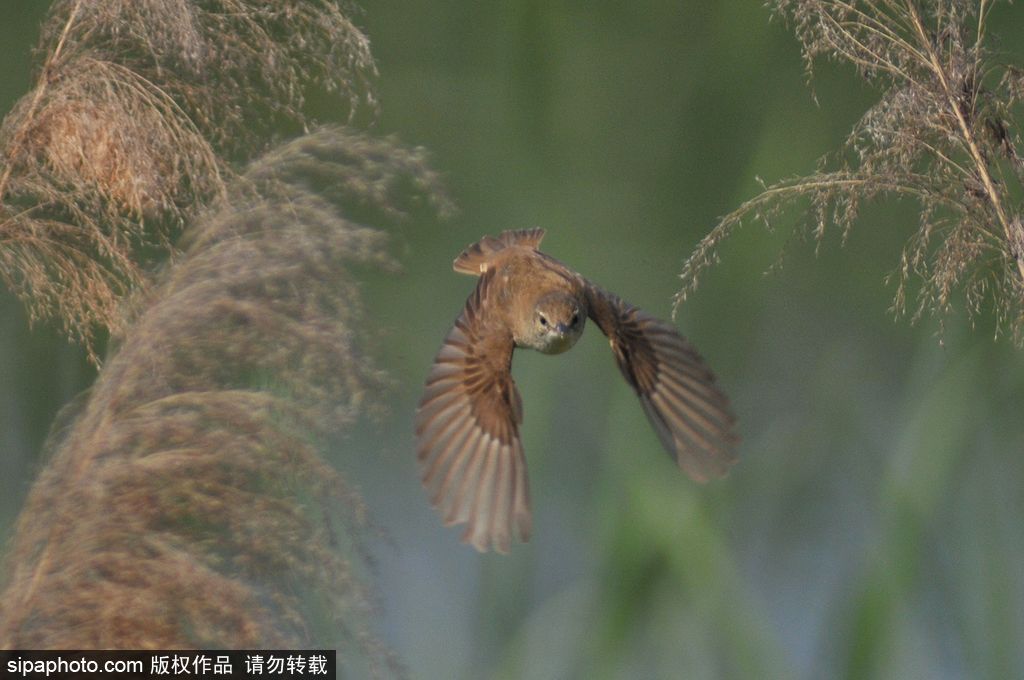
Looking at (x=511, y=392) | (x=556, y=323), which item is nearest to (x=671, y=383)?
(x=511, y=392)

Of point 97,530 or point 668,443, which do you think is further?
point 668,443

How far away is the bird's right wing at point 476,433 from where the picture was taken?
2.53 m

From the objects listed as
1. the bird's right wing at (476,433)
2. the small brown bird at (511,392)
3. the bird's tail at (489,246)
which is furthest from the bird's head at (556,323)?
the bird's tail at (489,246)

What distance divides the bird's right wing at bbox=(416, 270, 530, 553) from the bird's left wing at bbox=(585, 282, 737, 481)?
0.79 ft

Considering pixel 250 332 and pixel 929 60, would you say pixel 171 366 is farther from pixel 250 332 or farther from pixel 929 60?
pixel 929 60

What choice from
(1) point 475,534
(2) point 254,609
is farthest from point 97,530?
(1) point 475,534

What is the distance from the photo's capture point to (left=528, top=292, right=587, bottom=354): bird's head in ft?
7.86

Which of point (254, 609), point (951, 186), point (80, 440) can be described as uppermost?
point (951, 186)

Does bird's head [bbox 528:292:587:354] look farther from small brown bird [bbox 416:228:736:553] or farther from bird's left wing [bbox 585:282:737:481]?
bird's left wing [bbox 585:282:737:481]

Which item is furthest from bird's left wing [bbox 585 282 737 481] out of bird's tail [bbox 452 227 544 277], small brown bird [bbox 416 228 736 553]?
bird's tail [bbox 452 227 544 277]

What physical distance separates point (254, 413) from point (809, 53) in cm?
150

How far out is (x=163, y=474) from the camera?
225 centimetres

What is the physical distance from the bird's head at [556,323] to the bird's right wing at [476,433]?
0.18 meters

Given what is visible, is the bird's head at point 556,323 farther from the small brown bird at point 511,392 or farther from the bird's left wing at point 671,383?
the bird's left wing at point 671,383
